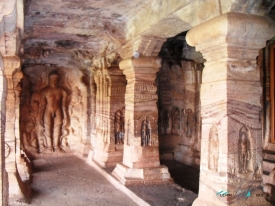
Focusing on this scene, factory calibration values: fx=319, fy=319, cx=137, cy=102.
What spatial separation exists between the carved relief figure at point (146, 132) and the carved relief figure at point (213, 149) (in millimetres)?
2157

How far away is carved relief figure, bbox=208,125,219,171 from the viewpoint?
9.89ft

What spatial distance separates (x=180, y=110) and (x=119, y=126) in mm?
1582

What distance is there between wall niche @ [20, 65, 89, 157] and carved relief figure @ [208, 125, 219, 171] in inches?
235

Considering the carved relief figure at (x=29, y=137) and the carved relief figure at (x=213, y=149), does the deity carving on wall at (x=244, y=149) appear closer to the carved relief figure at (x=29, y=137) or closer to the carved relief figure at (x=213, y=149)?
the carved relief figure at (x=213, y=149)

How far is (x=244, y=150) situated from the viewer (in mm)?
2965

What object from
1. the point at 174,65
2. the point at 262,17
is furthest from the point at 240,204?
the point at 174,65

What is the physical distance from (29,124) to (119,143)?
333cm

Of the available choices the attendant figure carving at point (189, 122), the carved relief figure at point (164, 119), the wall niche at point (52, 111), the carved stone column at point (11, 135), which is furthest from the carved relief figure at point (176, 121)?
the carved stone column at point (11, 135)

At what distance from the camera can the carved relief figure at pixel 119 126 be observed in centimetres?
691

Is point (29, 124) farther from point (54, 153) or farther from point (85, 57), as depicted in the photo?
point (85, 57)

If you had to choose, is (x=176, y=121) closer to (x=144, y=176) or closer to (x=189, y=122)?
(x=189, y=122)

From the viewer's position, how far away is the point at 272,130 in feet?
16.3

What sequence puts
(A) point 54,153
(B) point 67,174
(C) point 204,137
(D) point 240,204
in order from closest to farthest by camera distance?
(D) point 240,204, (C) point 204,137, (B) point 67,174, (A) point 54,153

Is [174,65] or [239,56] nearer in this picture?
[239,56]
